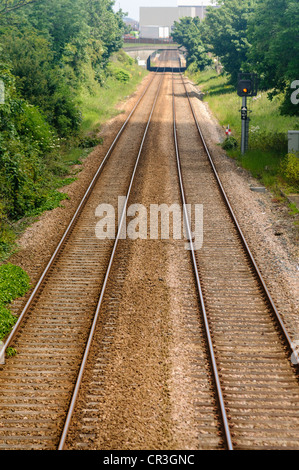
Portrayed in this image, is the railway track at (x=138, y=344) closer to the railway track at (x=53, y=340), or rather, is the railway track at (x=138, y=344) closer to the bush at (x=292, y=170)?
the railway track at (x=53, y=340)

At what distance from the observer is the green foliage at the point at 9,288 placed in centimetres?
977

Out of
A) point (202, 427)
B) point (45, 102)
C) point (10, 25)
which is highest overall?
point (10, 25)

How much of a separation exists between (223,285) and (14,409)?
235 inches

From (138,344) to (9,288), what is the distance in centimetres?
374

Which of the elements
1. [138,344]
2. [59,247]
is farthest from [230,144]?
[138,344]

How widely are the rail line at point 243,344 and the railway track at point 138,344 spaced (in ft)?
0.08

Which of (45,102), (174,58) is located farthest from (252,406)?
(174,58)

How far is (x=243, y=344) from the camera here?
9.34m

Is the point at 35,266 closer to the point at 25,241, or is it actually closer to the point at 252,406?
the point at 25,241

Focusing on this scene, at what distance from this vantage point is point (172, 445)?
680cm

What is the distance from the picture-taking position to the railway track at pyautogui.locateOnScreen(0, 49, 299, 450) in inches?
285

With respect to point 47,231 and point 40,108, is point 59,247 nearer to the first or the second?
point 47,231

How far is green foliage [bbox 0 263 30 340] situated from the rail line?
4206 millimetres

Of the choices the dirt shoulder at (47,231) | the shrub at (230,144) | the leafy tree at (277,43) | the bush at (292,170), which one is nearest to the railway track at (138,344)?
the dirt shoulder at (47,231)
